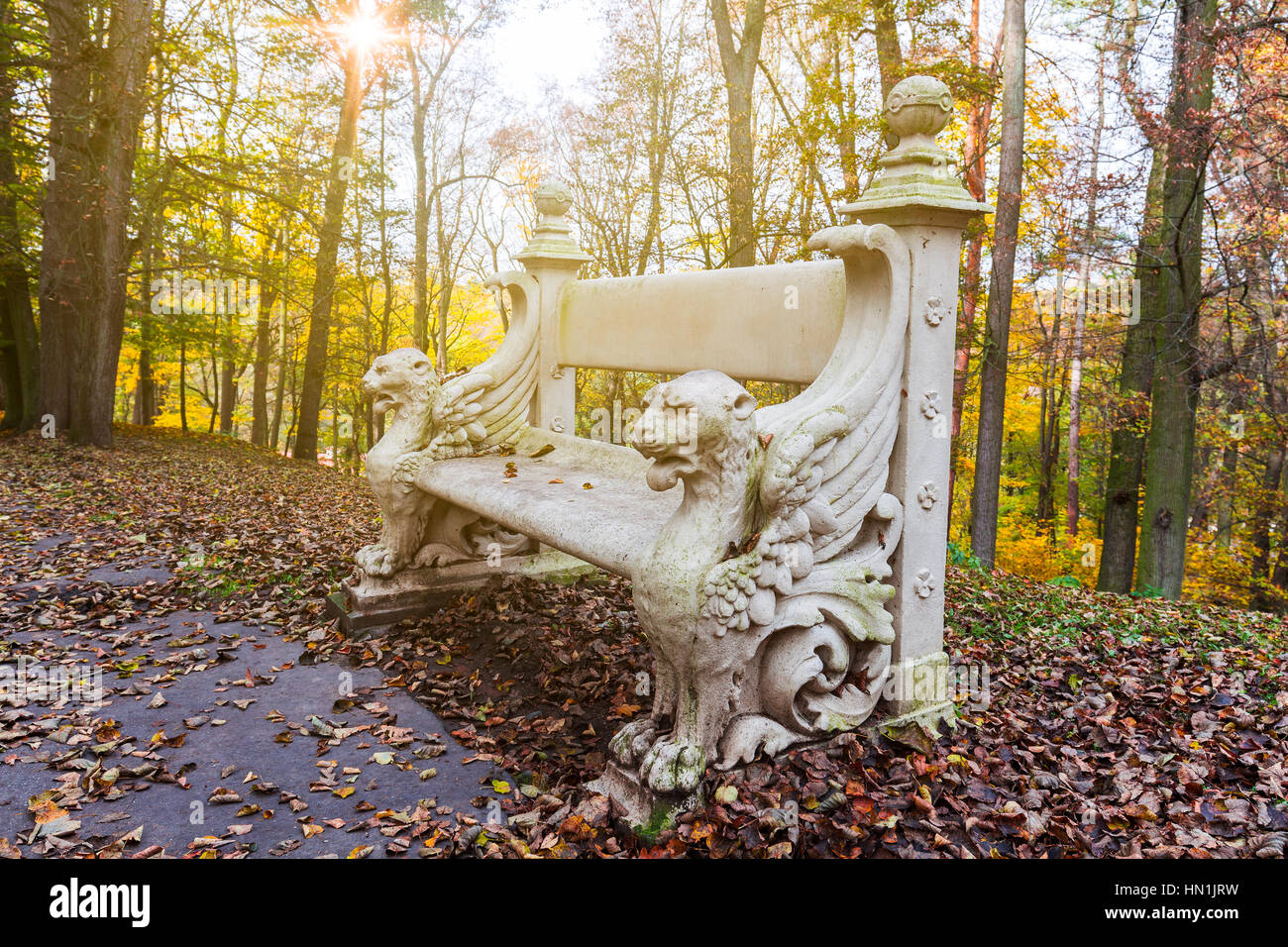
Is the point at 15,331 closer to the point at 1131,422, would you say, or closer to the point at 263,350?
the point at 263,350

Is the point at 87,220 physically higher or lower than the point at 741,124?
lower

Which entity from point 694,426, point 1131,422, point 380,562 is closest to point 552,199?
point 380,562

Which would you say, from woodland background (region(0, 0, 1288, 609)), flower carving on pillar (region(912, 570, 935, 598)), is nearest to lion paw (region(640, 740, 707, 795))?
flower carving on pillar (region(912, 570, 935, 598))

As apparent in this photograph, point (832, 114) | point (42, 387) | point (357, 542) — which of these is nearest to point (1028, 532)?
point (832, 114)

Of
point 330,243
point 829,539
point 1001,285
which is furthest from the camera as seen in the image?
point 330,243

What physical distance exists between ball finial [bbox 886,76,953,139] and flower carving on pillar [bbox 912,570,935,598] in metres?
1.50

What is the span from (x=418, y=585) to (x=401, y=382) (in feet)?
3.64

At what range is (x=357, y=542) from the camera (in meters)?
6.40

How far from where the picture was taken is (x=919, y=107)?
113 inches

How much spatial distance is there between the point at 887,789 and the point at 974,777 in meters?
0.34

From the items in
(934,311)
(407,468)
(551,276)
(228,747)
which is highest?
(551,276)

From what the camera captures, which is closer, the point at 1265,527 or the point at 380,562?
the point at 380,562

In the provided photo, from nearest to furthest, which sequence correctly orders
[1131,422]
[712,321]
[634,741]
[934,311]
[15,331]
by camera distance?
[634,741], [934,311], [712,321], [1131,422], [15,331]
